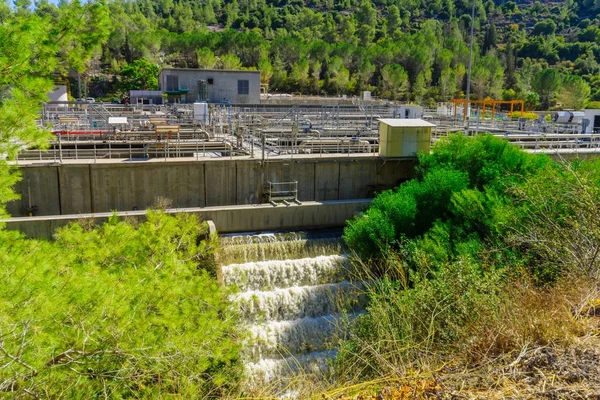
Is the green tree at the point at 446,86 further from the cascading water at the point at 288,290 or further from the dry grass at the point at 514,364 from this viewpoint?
the dry grass at the point at 514,364

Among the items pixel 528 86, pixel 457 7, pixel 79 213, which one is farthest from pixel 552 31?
pixel 79 213

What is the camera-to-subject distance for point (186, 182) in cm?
2119

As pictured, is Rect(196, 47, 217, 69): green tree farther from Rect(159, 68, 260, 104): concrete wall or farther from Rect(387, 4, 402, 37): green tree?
Rect(387, 4, 402, 37): green tree

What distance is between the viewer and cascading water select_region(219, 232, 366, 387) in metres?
16.1

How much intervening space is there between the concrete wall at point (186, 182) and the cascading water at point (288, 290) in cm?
255

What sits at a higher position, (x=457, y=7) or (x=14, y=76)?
(x=457, y=7)

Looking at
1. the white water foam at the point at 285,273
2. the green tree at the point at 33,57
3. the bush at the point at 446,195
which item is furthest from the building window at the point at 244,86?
the green tree at the point at 33,57

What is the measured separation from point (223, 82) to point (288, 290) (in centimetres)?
3762

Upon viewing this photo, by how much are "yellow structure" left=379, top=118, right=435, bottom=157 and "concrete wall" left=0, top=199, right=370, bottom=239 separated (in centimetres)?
285

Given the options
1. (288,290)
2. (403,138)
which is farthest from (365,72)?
(288,290)

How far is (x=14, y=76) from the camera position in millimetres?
7645

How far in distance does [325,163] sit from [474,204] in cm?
769

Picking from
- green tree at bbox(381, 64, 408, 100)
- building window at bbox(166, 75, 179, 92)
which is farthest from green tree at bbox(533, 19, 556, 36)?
building window at bbox(166, 75, 179, 92)

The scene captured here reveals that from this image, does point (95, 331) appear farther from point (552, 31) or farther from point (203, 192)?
point (552, 31)
